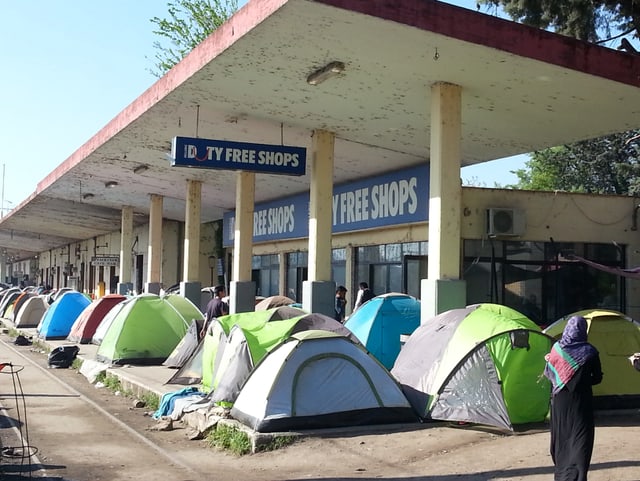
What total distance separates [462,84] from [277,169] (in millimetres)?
4686

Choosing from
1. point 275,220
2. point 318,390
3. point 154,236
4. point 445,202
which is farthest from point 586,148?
point 318,390

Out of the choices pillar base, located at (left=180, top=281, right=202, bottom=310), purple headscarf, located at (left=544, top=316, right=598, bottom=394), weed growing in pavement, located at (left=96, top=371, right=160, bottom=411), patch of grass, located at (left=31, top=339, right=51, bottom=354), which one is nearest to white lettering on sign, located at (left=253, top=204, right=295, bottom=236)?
pillar base, located at (left=180, top=281, right=202, bottom=310)

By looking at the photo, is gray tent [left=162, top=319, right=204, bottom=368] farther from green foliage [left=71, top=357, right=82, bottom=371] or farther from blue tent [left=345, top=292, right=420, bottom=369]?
blue tent [left=345, top=292, right=420, bottom=369]

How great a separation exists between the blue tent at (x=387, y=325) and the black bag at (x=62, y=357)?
8167 millimetres

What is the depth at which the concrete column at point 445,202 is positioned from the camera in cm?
1203

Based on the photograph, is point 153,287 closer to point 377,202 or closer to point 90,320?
point 90,320

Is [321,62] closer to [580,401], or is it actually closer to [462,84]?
[462,84]

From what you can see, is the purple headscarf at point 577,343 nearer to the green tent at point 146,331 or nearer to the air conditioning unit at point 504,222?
the air conditioning unit at point 504,222

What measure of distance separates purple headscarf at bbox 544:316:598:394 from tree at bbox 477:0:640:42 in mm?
16047

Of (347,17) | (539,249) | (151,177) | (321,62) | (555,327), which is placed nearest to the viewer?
(347,17)

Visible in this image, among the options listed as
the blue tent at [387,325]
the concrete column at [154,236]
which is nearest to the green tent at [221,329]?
the blue tent at [387,325]

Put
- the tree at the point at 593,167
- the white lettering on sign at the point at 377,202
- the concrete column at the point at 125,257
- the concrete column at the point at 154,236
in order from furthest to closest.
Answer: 1. the tree at the point at 593,167
2. the concrete column at the point at 125,257
3. the concrete column at the point at 154,236
4. the white lettering on sign at the point at 377,202

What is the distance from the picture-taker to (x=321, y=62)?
11.7m

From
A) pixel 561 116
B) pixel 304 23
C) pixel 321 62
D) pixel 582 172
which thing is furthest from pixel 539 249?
pixel 582 172
